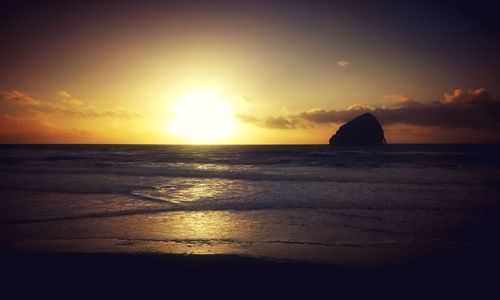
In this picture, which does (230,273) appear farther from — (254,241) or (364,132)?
(364,132)

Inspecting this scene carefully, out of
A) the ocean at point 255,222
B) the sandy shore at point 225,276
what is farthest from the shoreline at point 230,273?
the ocean at point 255,222

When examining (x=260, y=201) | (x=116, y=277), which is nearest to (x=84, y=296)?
(x=116, y=277)

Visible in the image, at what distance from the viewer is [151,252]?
7.19 m

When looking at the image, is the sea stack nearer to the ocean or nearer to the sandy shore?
the ocean

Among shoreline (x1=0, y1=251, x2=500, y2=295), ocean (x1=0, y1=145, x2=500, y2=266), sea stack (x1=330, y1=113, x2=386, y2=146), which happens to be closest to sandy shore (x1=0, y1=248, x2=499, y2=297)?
shoreline (x1=0, y1=251, x2=500, y2=295)

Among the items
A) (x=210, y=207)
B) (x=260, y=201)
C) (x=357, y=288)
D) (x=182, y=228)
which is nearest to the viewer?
(x=357, y=288)

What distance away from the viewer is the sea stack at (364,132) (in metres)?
133

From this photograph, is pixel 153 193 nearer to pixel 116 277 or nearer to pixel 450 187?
pixel 116 277

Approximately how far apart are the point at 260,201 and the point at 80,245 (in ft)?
29.3

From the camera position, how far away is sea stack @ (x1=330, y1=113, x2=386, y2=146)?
133m

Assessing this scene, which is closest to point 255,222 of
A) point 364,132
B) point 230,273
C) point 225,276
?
point 230,273

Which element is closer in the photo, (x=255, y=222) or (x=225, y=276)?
(x=225, y=276)

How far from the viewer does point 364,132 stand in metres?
133

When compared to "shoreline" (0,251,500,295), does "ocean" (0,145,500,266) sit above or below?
below
